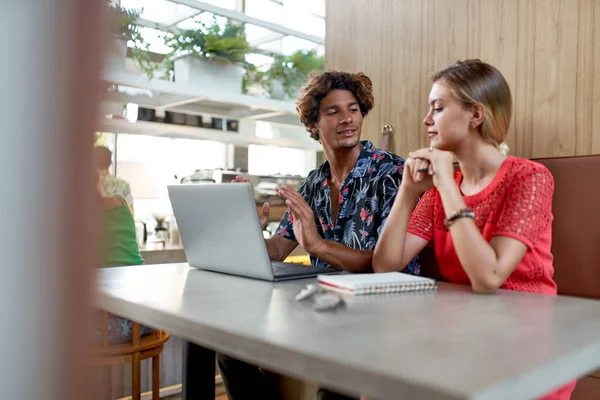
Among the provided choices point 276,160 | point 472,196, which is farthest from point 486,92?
point 276,160

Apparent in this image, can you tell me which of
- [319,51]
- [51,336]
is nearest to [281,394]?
[51,336]

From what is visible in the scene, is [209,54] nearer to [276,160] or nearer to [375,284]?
[276,160]

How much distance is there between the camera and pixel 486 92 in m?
1.56

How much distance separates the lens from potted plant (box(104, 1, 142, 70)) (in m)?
0.21

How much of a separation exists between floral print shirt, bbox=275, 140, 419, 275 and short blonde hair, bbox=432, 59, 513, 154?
0.41 m

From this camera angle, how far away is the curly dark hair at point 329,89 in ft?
7.09

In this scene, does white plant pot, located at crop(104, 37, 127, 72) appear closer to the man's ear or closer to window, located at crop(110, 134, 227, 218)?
the man's ear

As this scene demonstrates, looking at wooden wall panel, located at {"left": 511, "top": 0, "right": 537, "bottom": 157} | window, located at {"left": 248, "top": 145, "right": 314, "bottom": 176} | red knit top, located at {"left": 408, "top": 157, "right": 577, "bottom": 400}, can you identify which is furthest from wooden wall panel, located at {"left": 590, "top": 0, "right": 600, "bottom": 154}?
window, located at {"left": 248, "top": 145, "right": 314, "bottom": 176}

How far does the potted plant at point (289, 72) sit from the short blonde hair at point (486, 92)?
292cm

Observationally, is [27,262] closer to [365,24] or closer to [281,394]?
[281,394]

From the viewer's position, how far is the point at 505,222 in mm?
1314

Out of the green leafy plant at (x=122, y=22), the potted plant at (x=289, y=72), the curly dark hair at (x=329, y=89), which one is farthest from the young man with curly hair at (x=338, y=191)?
the potted plant at (x=289, y=72)

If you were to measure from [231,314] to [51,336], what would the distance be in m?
0.79

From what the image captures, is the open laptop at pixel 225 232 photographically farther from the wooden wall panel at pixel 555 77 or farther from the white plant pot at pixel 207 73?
the white plant pot at pixel 207 73
